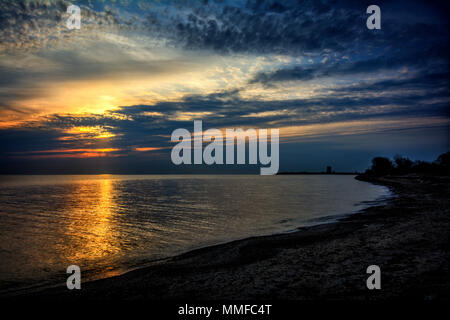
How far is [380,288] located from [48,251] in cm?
1729

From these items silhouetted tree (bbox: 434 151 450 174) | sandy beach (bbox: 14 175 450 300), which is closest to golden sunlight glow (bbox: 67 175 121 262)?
sandy beach (bbox: 14 175 450 300)

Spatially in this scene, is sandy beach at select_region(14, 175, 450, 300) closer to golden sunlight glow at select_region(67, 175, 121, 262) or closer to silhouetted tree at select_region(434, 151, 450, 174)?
golden sunlight glow at select_region(67, 175, 121, 262)

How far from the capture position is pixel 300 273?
9.88 m

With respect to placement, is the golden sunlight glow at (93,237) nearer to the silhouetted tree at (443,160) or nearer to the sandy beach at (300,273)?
the sandy beach at (300,273)

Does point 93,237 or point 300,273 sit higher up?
point 300,273

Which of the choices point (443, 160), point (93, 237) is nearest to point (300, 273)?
point (93, 237)

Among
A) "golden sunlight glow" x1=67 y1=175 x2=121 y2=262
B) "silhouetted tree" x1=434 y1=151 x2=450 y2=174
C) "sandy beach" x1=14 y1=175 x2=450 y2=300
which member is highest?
"silhouetted tree" x1=434 y1=151 x2=450 y2=174

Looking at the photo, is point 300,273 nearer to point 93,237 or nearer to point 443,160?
point 93,237

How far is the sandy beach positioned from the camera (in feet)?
26.3

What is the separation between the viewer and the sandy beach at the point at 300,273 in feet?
26.3
